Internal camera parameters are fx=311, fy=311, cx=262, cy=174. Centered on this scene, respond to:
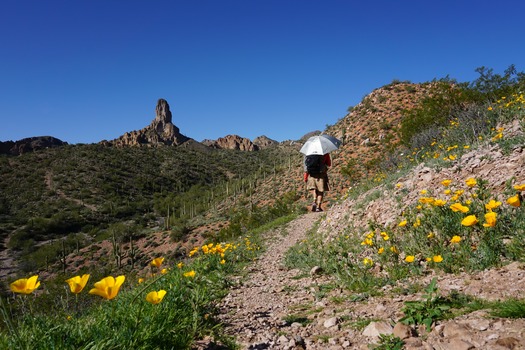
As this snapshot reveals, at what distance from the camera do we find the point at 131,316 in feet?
6.94

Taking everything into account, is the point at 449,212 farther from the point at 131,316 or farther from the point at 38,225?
the point at 38,225

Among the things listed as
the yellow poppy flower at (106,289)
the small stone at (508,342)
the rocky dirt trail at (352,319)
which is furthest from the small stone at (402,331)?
the yellow poppy flower at (106,289)

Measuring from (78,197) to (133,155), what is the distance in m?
21.2

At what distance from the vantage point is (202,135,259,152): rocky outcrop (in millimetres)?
128150

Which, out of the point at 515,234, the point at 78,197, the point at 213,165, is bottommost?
the point at 515,234

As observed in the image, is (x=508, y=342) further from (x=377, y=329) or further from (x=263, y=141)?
(x=263, y=141)

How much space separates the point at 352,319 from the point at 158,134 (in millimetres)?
118307

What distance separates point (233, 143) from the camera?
5202 inches

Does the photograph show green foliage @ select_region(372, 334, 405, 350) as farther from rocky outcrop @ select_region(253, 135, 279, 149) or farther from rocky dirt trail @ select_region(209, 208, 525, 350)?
rocky outcrop @ select_region(253, 135, 279, 149)

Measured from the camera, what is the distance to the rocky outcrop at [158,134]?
101594mm

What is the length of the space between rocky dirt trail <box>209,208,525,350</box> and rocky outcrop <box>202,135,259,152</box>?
122m

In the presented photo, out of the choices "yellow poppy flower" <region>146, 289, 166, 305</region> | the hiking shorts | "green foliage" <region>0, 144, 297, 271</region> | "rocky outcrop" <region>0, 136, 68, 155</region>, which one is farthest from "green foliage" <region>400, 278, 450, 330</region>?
"rocky outcrop" <region>0, 136, 68, 155</region>

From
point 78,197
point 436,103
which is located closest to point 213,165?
point 78,197

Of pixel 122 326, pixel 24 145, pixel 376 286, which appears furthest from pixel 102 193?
pixel 122 326
